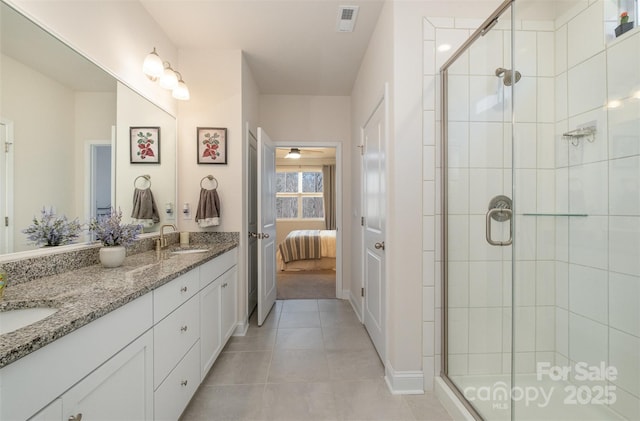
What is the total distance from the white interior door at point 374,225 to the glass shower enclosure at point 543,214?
0.46 meters

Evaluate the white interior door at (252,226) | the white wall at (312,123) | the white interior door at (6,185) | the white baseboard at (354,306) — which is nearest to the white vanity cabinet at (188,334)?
A: the white interior door at (6,185)

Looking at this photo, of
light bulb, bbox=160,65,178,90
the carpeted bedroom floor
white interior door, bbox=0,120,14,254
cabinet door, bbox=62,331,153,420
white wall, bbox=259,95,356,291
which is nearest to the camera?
cabinet door, bbox=62,331,153,420

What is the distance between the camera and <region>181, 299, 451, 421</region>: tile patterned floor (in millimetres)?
1588

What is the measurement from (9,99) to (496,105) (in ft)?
7.66

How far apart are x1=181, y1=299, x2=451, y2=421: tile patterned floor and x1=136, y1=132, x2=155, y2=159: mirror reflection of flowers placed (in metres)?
1.67

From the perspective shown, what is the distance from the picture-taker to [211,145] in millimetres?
2561

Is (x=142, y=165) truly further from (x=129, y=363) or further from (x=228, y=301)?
(x=129, y=363)

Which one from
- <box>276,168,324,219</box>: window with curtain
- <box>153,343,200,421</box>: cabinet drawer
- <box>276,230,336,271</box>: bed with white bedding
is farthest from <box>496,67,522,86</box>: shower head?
<box>276,168,324,219</box>: window with curtain

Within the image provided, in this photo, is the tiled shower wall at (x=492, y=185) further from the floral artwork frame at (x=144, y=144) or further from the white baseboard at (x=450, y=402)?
the floral artwork frame at (x=144, y=144)

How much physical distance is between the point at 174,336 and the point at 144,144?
1466 millimetres

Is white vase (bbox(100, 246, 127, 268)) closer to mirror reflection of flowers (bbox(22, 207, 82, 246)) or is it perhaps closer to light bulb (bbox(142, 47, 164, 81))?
mirror reflection of flowers (bbox(22, 207, 82, 246))

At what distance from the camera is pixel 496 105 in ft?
5.31

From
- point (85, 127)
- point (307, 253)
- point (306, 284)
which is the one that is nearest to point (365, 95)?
point (85, 127)

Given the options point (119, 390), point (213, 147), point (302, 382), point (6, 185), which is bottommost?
point (302, 382)
